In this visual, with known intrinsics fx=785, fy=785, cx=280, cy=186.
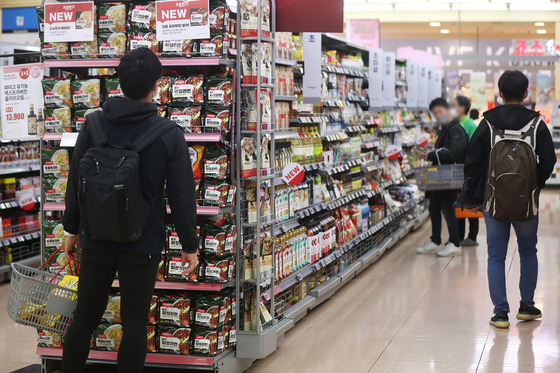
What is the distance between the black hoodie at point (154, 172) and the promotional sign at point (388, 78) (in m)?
5.92

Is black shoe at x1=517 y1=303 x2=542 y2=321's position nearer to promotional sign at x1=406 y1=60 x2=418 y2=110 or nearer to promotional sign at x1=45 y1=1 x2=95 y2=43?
promotional sign at x1=45 y1=1 x2=95 y2=43

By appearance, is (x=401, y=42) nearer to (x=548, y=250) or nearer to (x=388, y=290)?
(x=548, y=250)

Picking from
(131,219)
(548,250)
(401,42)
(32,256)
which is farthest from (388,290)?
(401,42)

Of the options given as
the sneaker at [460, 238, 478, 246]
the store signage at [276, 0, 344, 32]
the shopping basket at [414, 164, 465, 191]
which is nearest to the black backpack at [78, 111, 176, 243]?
the store signage at [276, 0, 344, 32]

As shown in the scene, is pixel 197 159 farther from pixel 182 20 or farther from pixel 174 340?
pixel 174 340

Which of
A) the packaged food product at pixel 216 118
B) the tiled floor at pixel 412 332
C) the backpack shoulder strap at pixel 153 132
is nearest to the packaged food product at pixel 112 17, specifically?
the packaged food product at pixel 216 118

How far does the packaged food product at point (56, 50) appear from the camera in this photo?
468cm

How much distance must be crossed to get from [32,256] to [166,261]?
173 inches

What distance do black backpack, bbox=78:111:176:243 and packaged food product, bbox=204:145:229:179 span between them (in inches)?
39.5

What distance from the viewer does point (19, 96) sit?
17.3 feet

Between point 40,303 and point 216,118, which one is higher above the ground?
point 216,118

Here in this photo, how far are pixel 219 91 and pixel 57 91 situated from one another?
1018mm

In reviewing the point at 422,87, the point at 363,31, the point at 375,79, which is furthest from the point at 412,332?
the point at 363,31

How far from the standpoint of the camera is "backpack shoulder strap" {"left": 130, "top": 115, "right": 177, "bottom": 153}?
11.3ft
